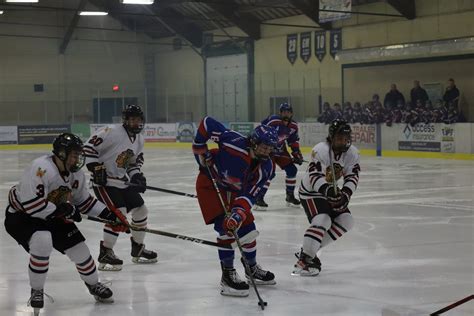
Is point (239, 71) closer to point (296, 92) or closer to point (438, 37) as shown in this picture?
point (296, 92)

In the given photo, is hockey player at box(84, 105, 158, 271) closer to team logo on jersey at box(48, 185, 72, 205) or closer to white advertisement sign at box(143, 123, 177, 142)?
team logo on jersey at box(48, 185, 72, 205)

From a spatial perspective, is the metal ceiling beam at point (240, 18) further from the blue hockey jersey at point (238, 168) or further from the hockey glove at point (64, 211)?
the hockey glove at point (64, 211)

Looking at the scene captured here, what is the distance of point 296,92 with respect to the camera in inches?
963

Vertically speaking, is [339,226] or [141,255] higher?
[339,226]

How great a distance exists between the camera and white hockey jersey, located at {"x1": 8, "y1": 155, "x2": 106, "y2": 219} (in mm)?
4160

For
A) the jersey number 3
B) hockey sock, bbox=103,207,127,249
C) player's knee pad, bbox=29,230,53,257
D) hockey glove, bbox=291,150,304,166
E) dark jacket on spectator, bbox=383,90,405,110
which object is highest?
dark jacket on spectator, bbox=383,90,405,110

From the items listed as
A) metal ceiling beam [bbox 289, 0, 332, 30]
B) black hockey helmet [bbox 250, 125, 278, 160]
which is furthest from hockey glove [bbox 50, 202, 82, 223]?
metal ceiling beam [bbox 289, 0, 332, 30]

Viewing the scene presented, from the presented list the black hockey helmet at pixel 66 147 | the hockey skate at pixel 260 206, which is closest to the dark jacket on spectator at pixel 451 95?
the hockey skate at pixel 260 206

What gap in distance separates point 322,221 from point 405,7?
1711cm

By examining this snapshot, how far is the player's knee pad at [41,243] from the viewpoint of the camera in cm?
420

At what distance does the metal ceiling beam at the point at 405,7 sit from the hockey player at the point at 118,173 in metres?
16.6

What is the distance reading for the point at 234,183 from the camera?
489 cm

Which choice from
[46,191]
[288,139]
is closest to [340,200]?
[46,191]

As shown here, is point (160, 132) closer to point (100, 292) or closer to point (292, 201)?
point (292, 201)
